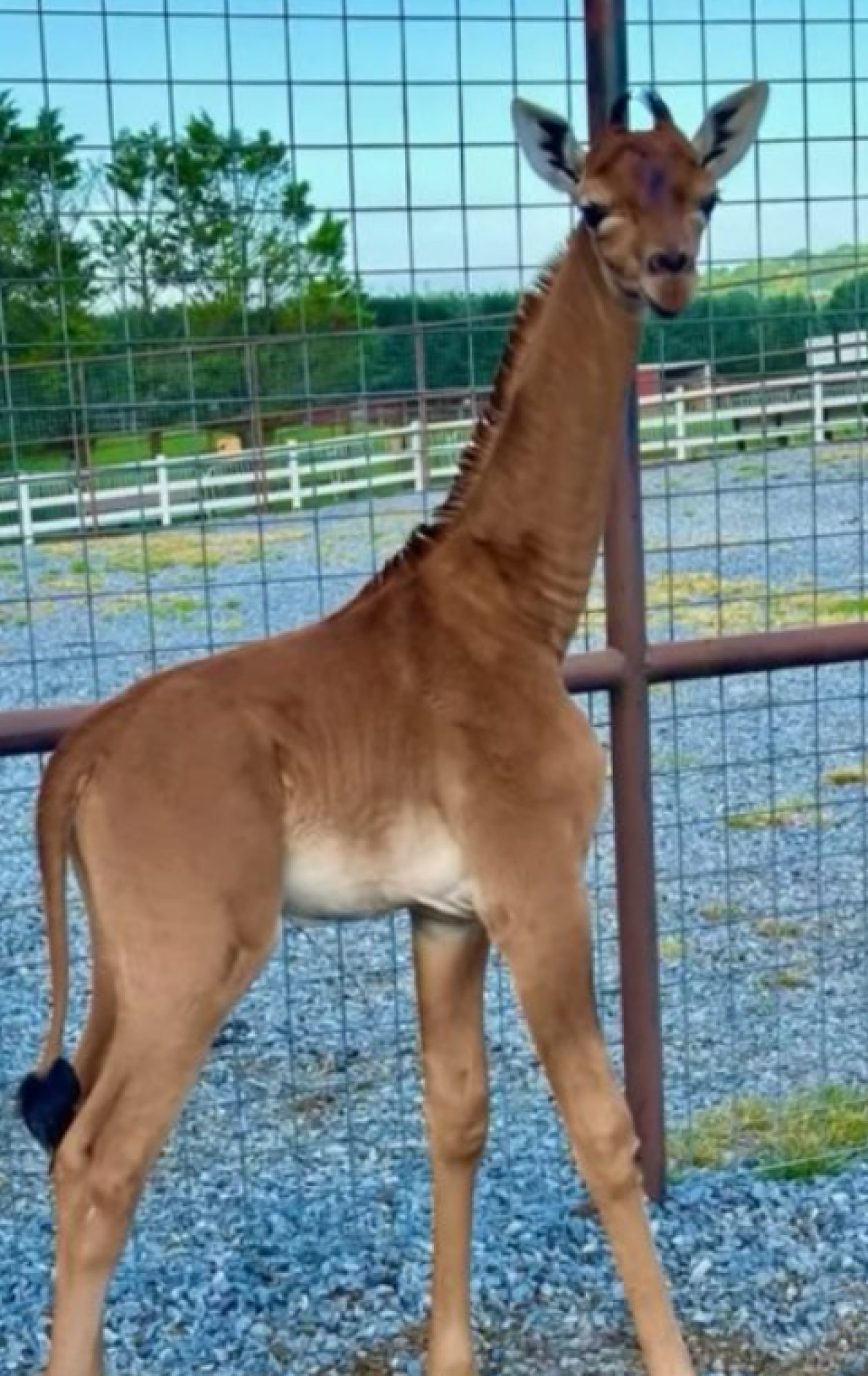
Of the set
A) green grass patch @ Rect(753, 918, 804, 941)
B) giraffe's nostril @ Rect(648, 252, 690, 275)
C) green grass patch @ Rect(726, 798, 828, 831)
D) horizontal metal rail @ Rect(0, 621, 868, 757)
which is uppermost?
giraffe's nostril @ Rect(648, 252, 690, 275)

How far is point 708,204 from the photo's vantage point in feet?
10.8

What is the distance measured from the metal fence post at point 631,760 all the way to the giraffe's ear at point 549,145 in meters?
0.58

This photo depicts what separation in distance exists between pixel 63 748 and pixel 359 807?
553 millimetres

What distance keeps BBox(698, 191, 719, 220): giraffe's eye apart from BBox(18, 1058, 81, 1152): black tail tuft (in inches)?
75.4

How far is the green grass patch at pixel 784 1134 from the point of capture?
15.6 ft

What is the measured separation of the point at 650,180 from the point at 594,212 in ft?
0.42

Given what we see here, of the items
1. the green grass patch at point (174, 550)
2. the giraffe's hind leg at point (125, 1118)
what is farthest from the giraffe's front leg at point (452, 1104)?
the green grass patch at point (174, 550)

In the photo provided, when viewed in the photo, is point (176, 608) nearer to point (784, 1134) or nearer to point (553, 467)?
point (784, 1134)

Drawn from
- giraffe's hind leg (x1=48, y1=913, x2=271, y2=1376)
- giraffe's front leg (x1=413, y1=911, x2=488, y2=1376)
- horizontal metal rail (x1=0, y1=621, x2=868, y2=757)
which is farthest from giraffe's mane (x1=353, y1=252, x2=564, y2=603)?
giraffe's hind leg (x1=48, y1=913, x2=271, y2=1376)

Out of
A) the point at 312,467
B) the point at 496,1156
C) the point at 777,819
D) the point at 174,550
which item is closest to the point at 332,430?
the point at 312,467

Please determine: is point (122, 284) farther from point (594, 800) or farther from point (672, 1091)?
point (672, 1091)

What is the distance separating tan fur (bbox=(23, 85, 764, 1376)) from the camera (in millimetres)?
3207

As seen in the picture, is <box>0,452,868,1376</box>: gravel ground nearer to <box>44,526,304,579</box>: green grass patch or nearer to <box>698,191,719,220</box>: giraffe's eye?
<box>698,191,719,220</box>: giraffe's eye

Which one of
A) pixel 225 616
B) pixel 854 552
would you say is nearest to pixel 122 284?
pixel 225 616
